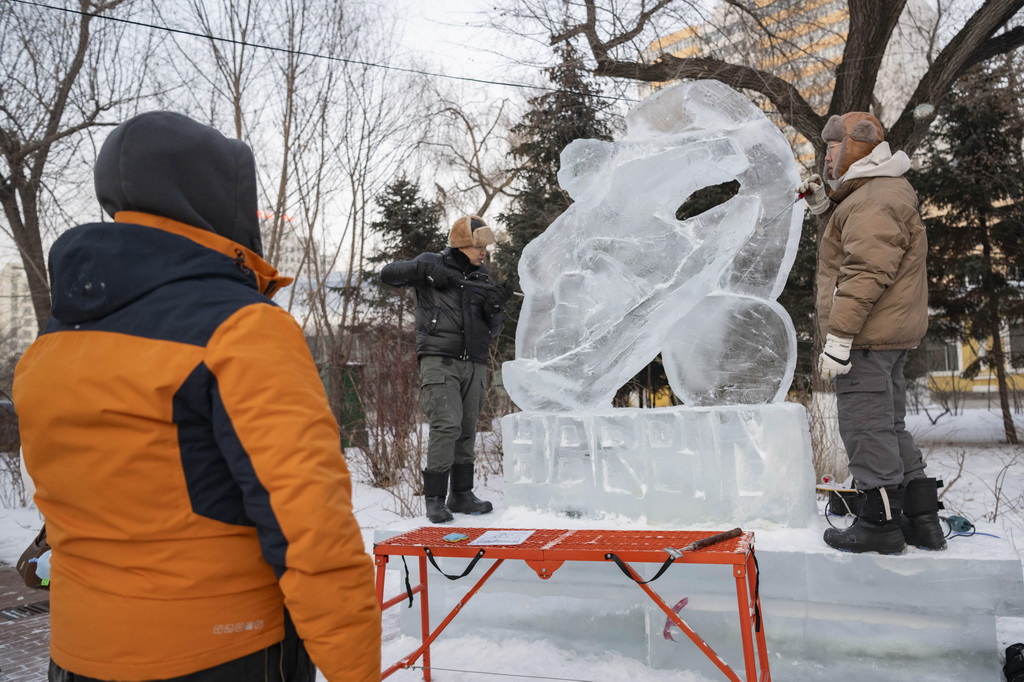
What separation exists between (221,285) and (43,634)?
12.0ft

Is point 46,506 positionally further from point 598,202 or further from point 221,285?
point 598,202

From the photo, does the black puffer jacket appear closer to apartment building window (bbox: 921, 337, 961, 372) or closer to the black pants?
the black pants

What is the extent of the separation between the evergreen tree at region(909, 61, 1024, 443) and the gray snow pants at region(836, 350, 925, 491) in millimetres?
→ 9605

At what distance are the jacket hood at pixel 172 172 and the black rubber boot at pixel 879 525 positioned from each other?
2.55m

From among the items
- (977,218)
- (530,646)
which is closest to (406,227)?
(977,218)

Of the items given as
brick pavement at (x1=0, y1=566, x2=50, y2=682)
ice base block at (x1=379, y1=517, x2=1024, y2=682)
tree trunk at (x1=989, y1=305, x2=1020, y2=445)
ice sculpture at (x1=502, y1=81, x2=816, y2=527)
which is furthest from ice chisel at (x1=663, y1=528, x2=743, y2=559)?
tree trunk at (x1=989, y1=305, x2=1020, y2=445)

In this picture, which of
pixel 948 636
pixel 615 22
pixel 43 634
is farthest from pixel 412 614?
pixel 615 22

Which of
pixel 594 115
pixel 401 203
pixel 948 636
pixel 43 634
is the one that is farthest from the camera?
pixel 401 203

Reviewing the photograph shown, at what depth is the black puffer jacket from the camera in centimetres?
415

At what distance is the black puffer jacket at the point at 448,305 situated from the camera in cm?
415

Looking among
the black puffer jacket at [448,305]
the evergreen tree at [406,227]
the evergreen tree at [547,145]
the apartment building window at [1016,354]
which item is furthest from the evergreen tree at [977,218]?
the black puffer jacket at [448,305]

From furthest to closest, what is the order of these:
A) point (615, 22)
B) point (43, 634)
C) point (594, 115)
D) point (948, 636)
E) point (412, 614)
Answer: point (594, 115)
point (615, 22)
point (43, 634)
point (412, 614)
point (948, 636)

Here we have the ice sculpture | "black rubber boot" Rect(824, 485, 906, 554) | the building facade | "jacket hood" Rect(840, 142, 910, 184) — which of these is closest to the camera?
"black rubber boot" Rect(824, 485, 906, 554)

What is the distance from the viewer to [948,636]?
2.83 meters
